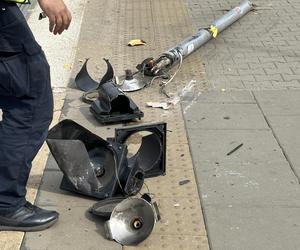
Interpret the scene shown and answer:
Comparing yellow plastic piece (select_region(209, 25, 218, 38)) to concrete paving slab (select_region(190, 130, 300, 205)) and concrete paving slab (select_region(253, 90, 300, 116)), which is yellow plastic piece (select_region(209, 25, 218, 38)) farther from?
concrete paving slab (select_region(190, 130, 300, 205))

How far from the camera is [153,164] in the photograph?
4.22m

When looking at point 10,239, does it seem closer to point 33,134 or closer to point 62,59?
point 33,134

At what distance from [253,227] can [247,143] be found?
117 cm

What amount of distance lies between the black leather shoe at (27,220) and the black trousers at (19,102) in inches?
2.0

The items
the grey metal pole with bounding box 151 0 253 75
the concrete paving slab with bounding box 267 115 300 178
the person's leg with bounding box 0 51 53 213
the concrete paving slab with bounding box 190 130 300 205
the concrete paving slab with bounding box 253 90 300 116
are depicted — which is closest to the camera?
the person's leg with bounding box 0 51 53 213

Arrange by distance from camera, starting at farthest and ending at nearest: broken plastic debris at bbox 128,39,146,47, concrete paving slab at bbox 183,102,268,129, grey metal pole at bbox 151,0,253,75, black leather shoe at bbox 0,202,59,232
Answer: broken plastic debris at bbox 128,39,146,47 → grey metal pole at bbox 151,0,253,75 → concrete paving slab at bbox 183,102,268,129 → black leather shoe at bbox 0,202,59,232

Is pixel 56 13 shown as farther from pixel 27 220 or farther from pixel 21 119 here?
pixel 27 220

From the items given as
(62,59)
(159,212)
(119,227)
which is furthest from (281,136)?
(62,59)

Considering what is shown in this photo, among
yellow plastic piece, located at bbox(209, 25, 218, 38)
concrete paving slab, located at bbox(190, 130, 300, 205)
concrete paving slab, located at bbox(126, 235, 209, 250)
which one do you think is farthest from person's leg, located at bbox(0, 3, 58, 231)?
yellow plastic piece, located at bbox(209, 25, 218, 38)

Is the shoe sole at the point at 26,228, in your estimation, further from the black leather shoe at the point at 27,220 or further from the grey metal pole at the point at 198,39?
the grey metal pole at the point at 198,39

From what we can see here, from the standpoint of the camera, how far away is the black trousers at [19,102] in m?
3.17

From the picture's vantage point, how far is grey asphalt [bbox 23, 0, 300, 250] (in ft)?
12.0

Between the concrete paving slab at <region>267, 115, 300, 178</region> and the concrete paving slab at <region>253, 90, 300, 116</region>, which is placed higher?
the concrete paving slab at <region>267, 115, 300, 178</region>

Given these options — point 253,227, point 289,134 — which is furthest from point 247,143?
point 253,227
